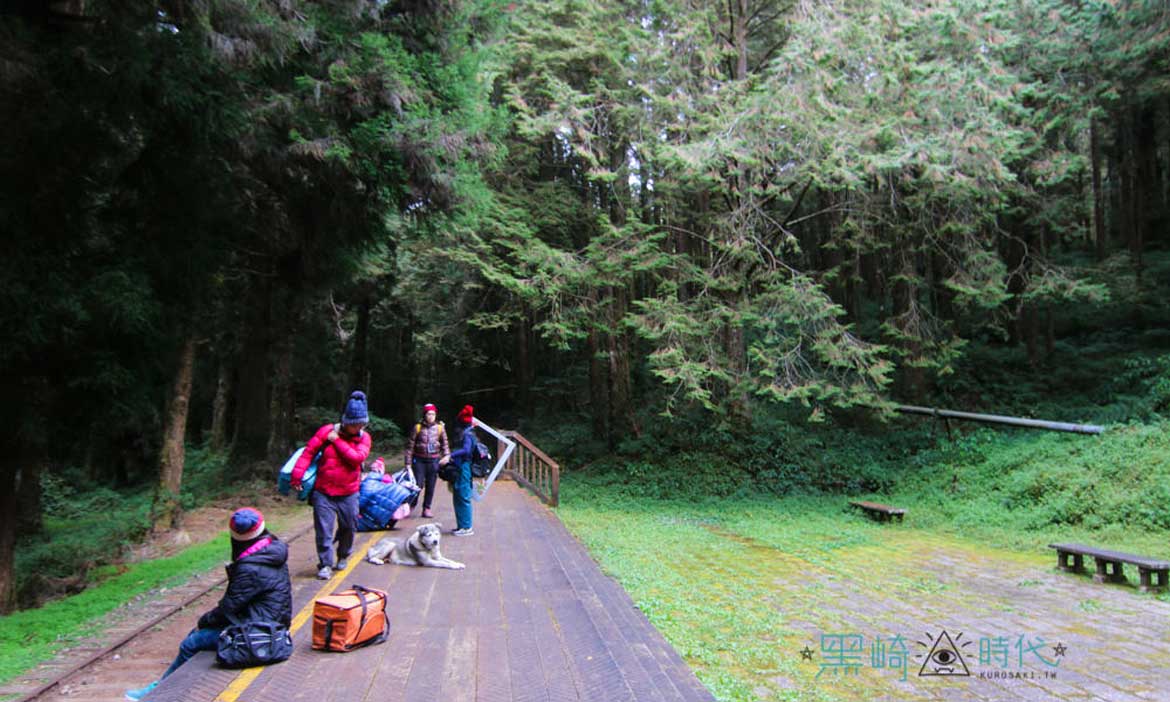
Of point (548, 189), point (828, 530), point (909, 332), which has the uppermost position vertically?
point (548, 189)

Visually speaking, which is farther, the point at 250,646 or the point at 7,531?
the point at 7,531

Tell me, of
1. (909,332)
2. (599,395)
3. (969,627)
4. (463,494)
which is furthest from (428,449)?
(909,332)

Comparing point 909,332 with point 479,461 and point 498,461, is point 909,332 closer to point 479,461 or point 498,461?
point 498,461

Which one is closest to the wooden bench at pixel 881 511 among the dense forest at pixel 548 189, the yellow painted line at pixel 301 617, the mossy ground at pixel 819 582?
the mossy ground at pixel 819 582

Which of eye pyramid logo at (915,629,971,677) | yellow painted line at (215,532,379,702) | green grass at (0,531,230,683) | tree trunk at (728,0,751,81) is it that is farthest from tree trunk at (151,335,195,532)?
tree trunk at (728,0,751,81)

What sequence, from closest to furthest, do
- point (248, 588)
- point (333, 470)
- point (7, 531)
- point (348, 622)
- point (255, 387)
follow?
point (248, 588), point (348, 622), point (333, 470), point (7, 531), point (255, 387)

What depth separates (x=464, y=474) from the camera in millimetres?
8180

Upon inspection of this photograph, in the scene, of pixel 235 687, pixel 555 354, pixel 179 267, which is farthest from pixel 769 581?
pixel 555 354

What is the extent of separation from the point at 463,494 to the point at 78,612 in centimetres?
409

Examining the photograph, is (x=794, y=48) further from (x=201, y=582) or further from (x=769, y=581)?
(x=201, y=582)

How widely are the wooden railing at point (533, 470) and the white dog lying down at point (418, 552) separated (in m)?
5.11

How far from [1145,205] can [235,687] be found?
3106 cm

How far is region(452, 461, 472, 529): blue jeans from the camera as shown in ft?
26.8

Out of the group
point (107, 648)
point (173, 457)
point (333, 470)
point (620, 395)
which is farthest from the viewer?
point (620, 395)
